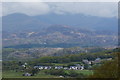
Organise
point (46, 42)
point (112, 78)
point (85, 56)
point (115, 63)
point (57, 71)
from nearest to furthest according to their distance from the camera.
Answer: point (112, 78) < point (115, 63) < point (57, 71) < point (85, 56) < point (46, 42)

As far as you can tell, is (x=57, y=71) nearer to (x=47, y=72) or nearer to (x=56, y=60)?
(x=47, y=72)

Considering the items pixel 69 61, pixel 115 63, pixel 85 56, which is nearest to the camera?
pixel 115 63

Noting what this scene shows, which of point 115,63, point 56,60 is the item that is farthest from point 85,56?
point 115,63

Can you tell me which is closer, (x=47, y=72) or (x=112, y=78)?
(x=112, y=78)

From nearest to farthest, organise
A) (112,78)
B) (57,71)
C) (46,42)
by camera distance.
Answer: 1. (112,78)
2. (57,71)
3. (46,42)

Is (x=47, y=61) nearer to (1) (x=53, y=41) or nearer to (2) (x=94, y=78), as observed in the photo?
(2) (x=94, y=78)

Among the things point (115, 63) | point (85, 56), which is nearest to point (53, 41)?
point (85, 56)

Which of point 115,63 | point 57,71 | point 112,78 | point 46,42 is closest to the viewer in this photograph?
point 112,78

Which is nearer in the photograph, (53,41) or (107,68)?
(107,68)
